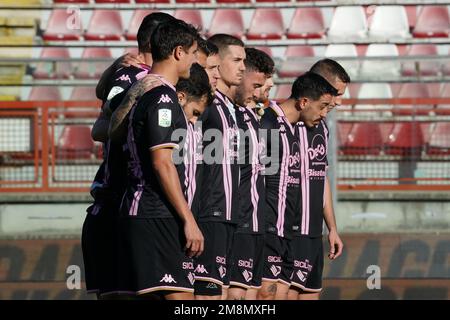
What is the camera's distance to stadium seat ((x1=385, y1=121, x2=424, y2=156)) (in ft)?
41.6

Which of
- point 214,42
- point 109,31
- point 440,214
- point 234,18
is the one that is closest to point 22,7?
point 109,31

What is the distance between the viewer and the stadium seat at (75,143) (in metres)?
12.6

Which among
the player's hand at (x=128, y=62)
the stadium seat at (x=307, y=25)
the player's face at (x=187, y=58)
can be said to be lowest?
the player's face at (x=187, y=58)

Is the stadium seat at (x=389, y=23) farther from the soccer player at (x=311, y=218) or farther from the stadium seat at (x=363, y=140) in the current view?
the soccer player at (x=311, y=218)

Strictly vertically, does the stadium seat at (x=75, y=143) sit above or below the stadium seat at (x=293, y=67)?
below

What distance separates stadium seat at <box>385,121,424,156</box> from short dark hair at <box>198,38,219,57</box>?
5.50 metres

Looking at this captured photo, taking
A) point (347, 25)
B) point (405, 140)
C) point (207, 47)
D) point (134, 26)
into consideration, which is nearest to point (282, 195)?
point (207, 47)

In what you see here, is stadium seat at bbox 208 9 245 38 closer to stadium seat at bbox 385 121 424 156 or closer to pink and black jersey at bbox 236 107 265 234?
stadium seat at bbox 385 121 424 156

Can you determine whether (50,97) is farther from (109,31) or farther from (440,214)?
(440,214)

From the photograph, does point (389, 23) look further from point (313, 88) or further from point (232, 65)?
point (232, 65)

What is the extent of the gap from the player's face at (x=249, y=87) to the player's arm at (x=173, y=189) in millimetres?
2392

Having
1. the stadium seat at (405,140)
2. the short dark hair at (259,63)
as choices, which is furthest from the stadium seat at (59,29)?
the short dark hair at (259,63)
